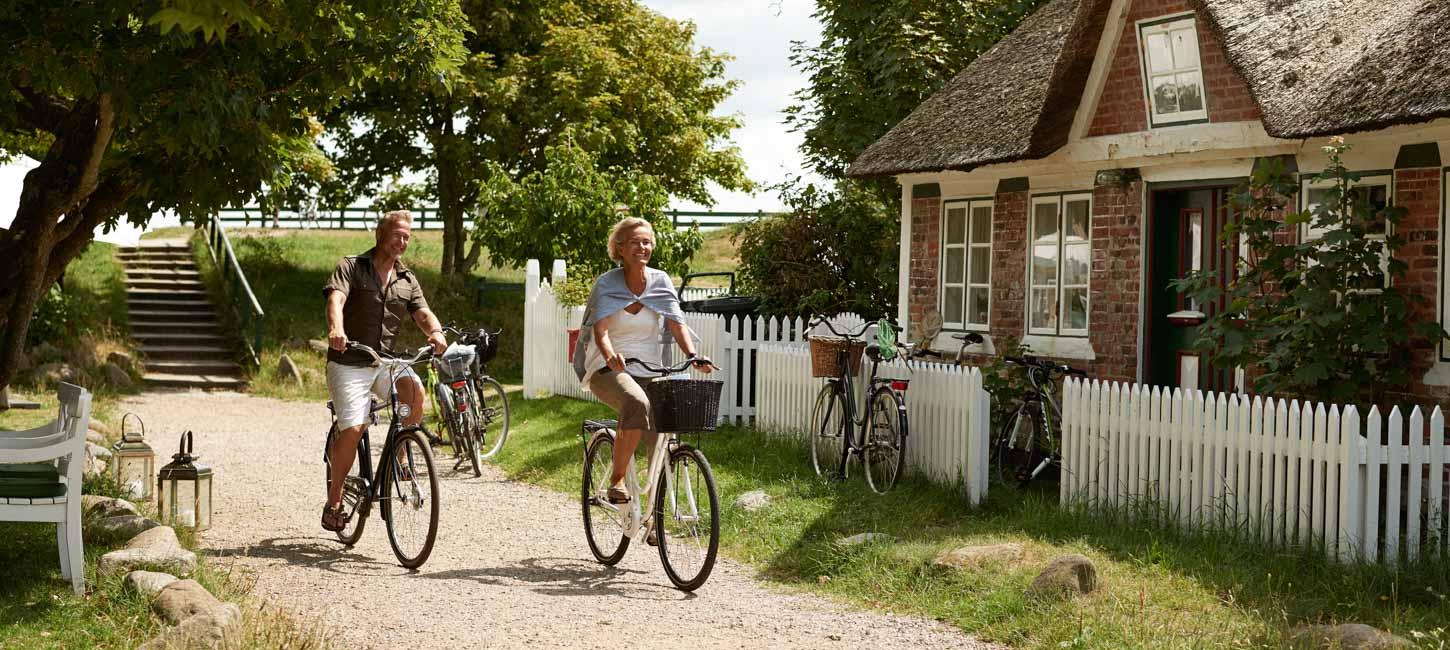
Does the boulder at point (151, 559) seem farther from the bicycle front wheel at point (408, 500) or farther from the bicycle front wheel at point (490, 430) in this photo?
the bicycle front wheel at point (490, 430)

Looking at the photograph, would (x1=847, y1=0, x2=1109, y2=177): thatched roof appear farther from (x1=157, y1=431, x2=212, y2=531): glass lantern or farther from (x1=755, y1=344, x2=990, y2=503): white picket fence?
(x1=157, y1=431, x2=212, y2=531): glass lantern

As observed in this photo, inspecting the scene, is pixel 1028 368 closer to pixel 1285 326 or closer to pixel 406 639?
pixel 1285 326

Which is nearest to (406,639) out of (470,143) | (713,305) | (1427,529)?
(1427,529)

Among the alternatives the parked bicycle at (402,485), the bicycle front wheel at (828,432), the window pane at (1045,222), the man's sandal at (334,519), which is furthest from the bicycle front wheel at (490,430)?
the window pane at (1045,222)

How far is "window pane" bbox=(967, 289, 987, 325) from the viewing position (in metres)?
14.4

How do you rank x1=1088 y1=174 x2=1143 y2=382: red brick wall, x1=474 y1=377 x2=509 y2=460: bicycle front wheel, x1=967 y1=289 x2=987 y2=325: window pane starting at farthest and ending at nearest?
1. x1=967 y1=289 x2=987 y2=325: window pane
2. x1=474 y1=377 x2=509 y2=460: bicycle front wheel
3. x1=1088 y1=174 x2=1143 y2=382: red brick wall

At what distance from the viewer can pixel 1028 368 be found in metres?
11.4

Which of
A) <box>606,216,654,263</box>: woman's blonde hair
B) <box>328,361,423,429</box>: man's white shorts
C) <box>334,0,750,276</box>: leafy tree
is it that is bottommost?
<box>328,361,423,429</box>: man's white shorts

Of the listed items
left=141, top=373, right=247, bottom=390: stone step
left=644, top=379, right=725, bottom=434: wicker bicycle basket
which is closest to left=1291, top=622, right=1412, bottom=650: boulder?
left=644, top=379, right=725, bottom=434: wicker bicycle basket

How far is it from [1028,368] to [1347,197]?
2.67 m

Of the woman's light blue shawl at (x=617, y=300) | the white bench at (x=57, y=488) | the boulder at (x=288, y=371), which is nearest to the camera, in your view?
the white bench at (x=57, y=488)

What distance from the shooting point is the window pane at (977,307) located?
569 inches

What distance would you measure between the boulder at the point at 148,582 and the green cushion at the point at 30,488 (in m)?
0.55

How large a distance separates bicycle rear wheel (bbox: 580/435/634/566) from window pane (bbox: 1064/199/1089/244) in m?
6.35
